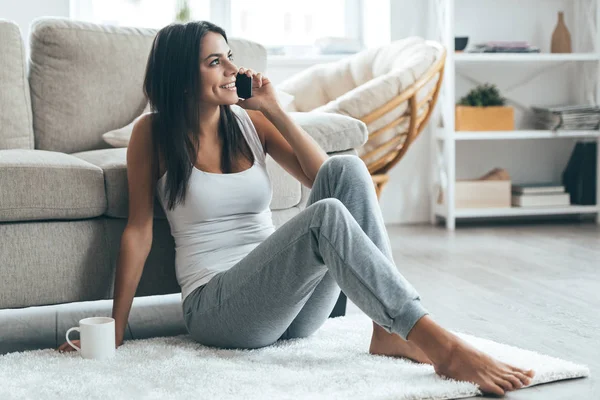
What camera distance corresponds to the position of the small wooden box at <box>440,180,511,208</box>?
14.7 feet

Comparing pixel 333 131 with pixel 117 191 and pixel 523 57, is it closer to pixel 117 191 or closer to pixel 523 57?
pixel 117 191

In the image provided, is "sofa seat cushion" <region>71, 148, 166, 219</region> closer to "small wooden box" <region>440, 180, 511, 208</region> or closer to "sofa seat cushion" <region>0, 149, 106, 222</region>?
"sofa seat cushion" <region>0, 149, 106, 222</region>

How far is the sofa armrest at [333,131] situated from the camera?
2.42 m

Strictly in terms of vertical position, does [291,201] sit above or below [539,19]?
below

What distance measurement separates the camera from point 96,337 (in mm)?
1865

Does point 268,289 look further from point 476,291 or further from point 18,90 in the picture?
point 18,90

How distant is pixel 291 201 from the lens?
7.96 feet

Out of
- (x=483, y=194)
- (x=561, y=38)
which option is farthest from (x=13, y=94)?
(x=561, y=38)

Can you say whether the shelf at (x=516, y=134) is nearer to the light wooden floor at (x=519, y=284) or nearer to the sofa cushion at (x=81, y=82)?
the light wooden floor at (x=519, y=284)

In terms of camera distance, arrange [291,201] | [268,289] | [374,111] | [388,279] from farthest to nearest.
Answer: [374,111], [291,201], [268,289], [388,279]

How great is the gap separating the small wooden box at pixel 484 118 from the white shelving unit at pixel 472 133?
0.20 ft

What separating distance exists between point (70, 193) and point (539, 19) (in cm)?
339

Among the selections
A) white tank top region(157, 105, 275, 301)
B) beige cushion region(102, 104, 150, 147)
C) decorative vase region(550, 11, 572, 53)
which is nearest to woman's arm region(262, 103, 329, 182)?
white tank top region(157, 105, 275, 301)

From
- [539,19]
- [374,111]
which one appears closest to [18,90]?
[374,111]
